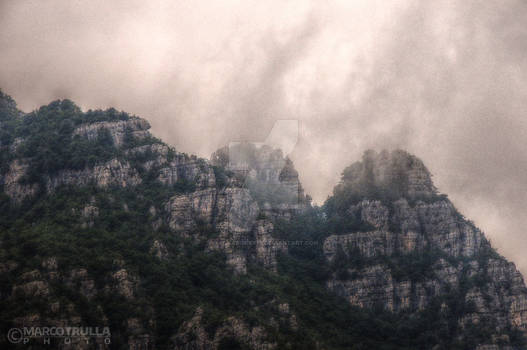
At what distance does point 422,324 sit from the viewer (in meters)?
185

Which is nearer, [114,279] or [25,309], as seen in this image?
[25,309]

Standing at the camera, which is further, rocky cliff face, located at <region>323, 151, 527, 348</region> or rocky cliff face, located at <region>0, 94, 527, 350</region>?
rocky cliff face, located at <region>323, 151, 527, 348</region>

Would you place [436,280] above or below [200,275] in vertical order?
above

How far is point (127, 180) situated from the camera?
195 m

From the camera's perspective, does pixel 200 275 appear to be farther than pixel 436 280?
No

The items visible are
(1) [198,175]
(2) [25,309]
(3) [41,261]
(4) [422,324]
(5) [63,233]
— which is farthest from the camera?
(1) [198,175]

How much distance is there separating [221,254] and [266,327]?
2540 cm

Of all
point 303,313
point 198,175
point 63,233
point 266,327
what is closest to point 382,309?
point 303,313

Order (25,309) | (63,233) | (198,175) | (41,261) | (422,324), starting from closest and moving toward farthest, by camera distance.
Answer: (25,309) → (41,261) → (63,233) → (422,324) → (198,175)

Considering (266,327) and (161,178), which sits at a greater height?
(161,178)

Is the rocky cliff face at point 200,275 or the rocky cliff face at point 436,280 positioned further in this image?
the rocky cliff face at point 436,280

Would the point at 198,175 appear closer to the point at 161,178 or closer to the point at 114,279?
the point at 161,178

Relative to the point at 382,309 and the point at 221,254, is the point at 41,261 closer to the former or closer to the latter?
the point at 221,254

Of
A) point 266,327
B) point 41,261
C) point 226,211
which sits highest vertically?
point 226,211
